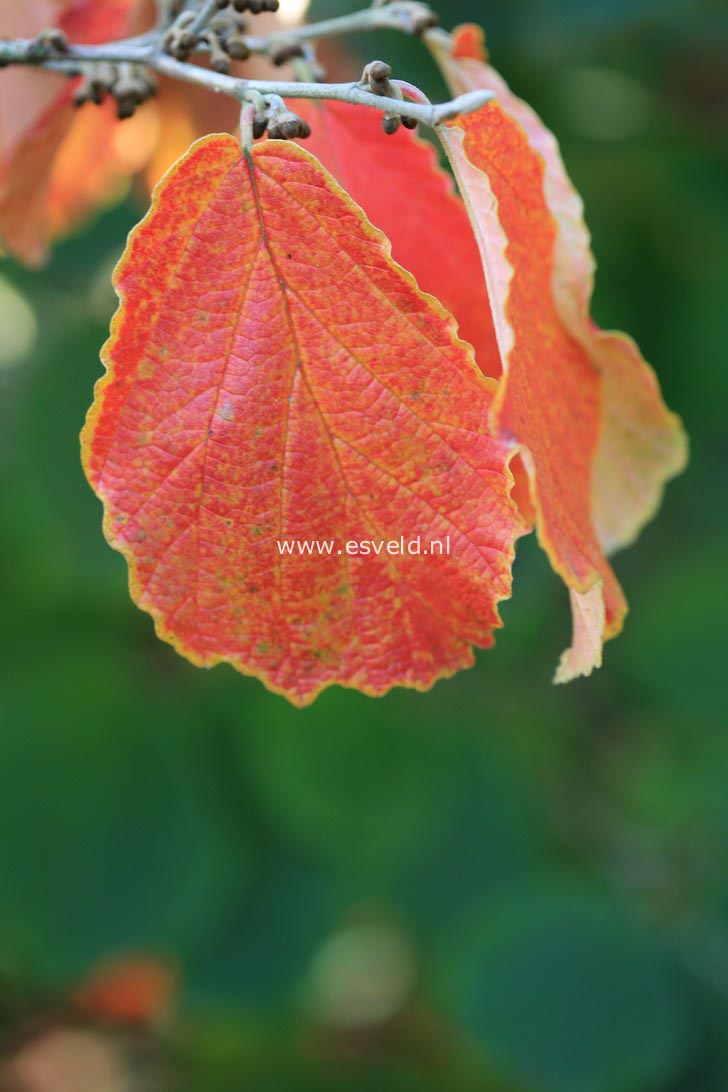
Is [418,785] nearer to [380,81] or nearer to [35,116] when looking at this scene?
[35,116]

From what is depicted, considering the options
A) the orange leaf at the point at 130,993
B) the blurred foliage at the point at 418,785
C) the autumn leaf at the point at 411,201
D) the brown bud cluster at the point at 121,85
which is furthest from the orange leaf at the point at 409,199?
the orange leaf at the point at 130,993

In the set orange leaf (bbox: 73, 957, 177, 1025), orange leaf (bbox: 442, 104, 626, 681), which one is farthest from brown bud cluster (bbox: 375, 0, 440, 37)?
orange leaf (bbox: 73, 957, 177, 1025)

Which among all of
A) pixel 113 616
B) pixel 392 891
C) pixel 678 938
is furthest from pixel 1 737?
pixel 678 938

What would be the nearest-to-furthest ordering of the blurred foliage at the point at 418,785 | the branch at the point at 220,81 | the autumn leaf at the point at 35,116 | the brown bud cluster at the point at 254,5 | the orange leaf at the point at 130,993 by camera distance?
the branch at the point at 220,81 < the brown bud cluster at the point at 254,5 < the autumn leaf at the point at 35,116 < the blurred foliage at the point at 418,785 < the orange leaf at the point at 130,993

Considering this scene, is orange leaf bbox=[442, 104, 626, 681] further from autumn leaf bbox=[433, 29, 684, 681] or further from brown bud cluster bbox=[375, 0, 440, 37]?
brown bud cluster bbox=[375, 0, 440, 37]

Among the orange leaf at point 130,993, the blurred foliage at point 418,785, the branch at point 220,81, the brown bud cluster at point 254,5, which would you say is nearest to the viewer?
the branch at point 220,81

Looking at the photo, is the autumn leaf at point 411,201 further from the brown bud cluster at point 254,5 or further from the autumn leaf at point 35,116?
the autumn leaf at point 35,116
